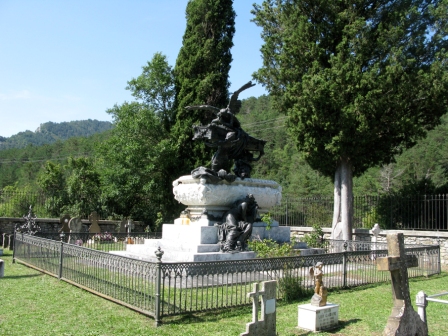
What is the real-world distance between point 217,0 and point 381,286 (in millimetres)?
19960

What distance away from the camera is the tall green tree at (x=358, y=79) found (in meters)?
15.4

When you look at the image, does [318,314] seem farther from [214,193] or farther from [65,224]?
[65,224]

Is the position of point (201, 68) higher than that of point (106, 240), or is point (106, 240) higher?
point (201, 68)

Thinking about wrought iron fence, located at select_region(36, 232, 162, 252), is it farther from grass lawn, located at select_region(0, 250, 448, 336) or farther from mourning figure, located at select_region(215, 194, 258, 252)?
grass lawn, located at select_region(0, 250, 448, 336)

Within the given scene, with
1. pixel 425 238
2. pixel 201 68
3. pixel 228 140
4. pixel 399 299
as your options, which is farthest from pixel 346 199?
pixel 201 68

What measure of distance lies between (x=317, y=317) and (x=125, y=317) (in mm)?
2808

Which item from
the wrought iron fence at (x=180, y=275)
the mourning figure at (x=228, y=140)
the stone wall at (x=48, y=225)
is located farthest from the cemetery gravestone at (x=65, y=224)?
the mourning figure at (x=228, y=140)

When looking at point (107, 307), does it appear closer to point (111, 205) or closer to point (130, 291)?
point (130, 291)

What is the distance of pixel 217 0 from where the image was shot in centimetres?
2466

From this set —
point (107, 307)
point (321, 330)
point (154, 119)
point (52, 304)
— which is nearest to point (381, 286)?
point (321, 330)

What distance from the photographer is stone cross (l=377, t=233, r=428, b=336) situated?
16.6 feet

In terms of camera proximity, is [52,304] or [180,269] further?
[52,304]

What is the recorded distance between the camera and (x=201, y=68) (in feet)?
80.9

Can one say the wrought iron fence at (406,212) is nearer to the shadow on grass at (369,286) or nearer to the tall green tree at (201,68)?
the shadow on grass at (369,286)
